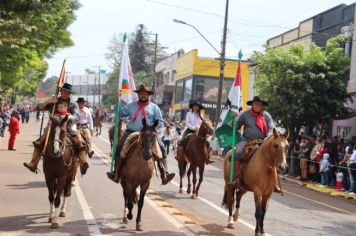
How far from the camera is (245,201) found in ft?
53.7

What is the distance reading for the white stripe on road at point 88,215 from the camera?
1027cm

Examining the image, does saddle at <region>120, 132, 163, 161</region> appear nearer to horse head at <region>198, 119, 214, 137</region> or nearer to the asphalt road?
the asphalt road

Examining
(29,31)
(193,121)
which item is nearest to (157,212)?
(193,121)

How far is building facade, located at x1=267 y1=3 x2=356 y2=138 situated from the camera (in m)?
30.7

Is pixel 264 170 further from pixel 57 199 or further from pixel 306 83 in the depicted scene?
pixel 306 83

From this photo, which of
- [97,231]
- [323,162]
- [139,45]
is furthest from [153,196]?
[139,45]

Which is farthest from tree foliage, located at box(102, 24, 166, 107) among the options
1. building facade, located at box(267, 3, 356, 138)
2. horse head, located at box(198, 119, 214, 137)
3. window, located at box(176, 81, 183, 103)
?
horse head, located at box(198, 119, 214, 137)

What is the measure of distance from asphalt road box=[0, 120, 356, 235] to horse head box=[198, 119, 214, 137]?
5.64ft

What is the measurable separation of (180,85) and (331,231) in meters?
60.5

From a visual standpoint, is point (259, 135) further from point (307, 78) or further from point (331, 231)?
point (307, 78)

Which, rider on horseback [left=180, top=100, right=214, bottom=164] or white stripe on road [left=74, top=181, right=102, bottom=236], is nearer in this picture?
white stripe on road [left=74, top=181, right=102, bottom=236]

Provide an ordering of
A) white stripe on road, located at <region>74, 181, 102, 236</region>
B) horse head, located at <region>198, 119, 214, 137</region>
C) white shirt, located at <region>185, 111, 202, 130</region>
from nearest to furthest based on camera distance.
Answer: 1. white stripe on road, located at <region>74, 181, 102, 236</region>
2. horse head, located at <region>198, 119, 214, 137</region>
3. white shirt, located at <region>185, 111, 202, 130</region>

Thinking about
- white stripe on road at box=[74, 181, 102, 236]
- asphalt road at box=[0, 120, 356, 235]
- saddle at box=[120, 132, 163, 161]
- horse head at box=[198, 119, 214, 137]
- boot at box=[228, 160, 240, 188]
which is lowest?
asphalt road at box=[0, 120, 356, 235]

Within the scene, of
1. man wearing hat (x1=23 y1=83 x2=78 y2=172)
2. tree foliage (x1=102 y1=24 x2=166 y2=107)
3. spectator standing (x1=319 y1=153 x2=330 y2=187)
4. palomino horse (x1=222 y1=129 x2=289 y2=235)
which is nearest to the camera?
palomino horse (x1=222 y1=129 x2=289 y2=235)
